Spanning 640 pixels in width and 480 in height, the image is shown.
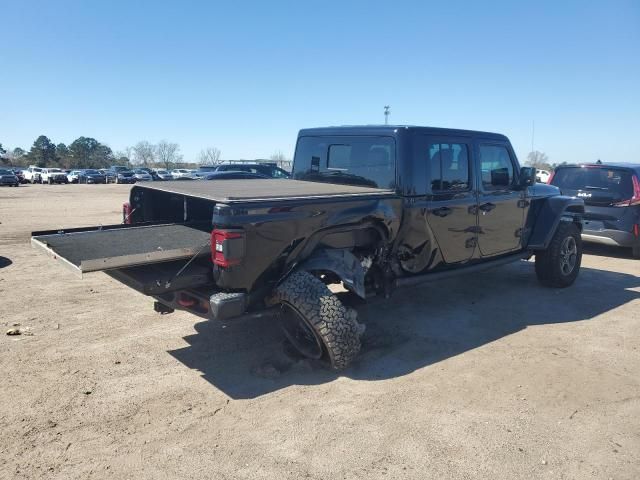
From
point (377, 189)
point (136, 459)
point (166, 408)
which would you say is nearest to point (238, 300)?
point (166, 408)

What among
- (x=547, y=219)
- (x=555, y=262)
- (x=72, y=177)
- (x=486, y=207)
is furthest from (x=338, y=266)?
(x=72, y=177)

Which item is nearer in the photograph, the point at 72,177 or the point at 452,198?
the point at 452,198

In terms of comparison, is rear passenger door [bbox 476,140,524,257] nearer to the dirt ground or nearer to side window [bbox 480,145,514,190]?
side window [bbox 480,145,514,190]

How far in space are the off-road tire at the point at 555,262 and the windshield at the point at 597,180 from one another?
7.72 feet

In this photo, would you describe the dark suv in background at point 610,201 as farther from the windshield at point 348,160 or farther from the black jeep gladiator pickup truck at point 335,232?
the windshield at point 348,160

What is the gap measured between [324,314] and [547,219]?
4049 millimetres

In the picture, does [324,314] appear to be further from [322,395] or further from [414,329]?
[414,329]

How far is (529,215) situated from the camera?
6348 mm

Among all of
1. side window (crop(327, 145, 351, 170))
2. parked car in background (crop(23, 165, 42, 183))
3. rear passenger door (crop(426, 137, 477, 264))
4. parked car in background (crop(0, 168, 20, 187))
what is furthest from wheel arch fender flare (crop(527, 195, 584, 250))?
parked car in background (crop(23, 165, 42, 183))

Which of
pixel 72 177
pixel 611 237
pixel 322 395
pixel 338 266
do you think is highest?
pixel 72 177

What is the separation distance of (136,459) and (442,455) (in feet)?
5.74

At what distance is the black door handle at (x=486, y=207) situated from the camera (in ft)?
18.0

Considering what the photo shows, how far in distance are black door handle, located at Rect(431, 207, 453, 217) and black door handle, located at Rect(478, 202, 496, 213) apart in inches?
23.2

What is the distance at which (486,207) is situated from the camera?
18.2 ft
